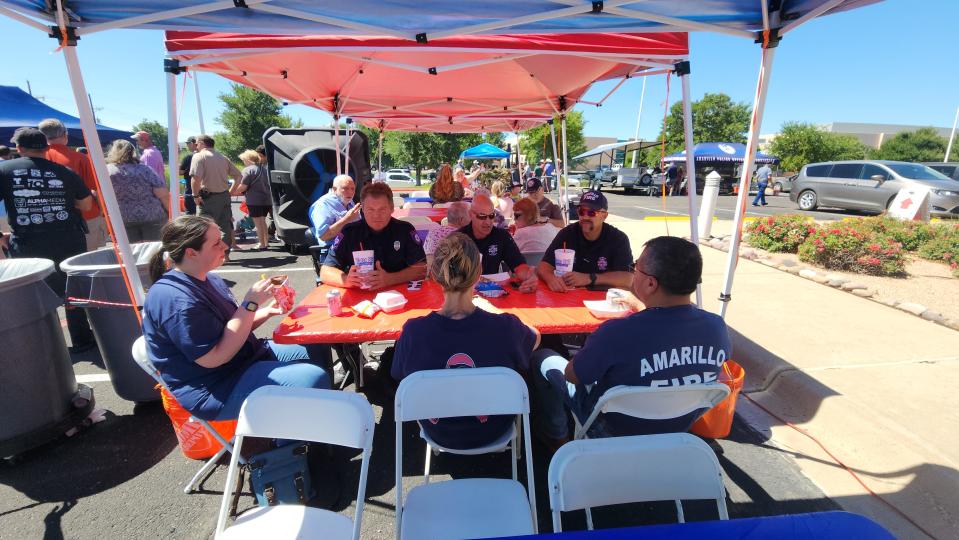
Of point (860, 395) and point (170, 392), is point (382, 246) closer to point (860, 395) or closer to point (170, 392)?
point (170, 392)

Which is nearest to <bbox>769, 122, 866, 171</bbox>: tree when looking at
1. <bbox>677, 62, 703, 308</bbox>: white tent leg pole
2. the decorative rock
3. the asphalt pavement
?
the decorative rock

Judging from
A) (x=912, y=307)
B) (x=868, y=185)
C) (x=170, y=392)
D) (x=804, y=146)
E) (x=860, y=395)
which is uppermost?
(x=804, y=146)

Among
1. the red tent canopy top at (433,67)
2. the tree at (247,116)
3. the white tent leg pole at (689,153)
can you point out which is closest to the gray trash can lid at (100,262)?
the red tent canopy top at (433,67)

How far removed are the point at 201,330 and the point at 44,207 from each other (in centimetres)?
301

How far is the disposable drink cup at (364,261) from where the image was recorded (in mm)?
2816

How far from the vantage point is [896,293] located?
16.2 ft

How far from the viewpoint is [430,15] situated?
244 cm

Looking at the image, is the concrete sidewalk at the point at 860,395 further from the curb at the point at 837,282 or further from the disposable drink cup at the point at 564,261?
the disposable drink cup at the point at 564,261

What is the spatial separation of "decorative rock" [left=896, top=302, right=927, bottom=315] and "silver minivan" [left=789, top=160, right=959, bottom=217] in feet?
27.6

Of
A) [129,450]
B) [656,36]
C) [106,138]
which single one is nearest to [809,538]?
[656,36]

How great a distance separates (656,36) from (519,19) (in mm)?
1171

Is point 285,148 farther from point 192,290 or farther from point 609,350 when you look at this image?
point 609,350

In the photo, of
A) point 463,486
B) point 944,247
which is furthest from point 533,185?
point 944,247

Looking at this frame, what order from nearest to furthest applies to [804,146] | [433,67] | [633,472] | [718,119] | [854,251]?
[633,472] → [433,67] → [854,251] → [804,146] → [718,119]
